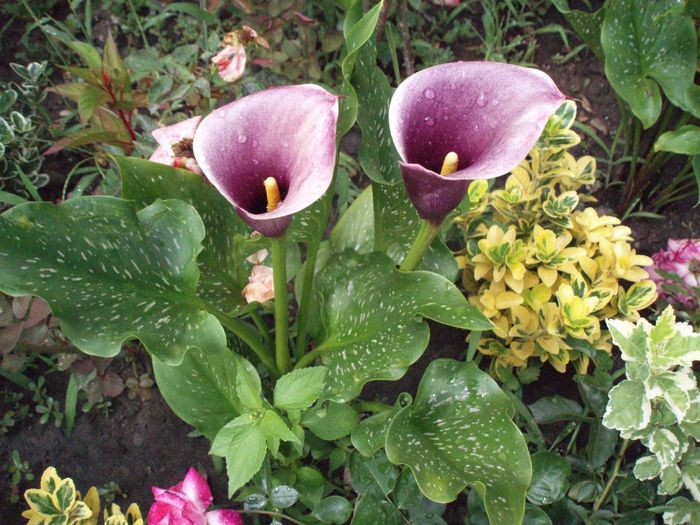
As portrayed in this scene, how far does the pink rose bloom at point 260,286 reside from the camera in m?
1.00

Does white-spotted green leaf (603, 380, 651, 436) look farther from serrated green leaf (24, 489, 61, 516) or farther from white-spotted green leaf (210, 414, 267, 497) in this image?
serrated green leaf (24, 489, 61, 516)

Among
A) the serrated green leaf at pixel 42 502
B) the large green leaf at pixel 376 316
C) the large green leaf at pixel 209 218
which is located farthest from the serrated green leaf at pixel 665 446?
the serrated green leaf at pixel 42 502

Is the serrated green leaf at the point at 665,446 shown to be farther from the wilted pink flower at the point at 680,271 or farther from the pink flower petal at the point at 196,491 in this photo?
the pink flower petal at the point at 196,491

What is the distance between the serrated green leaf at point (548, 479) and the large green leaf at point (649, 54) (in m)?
0.67

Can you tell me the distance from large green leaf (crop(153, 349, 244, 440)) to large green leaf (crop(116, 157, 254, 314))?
0.33 feet

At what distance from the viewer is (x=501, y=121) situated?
728 mm

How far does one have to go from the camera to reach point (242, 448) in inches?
31.4

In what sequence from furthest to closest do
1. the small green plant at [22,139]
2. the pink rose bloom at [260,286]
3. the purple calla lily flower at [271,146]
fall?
the small green plant at [22,139], the pink rose bloom at [260,286], the purple calla lily flower at [271,146]

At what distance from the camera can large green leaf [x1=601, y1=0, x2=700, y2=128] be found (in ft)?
3.93

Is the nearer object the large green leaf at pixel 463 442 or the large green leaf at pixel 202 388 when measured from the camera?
the large green leaf at pixel 463 442

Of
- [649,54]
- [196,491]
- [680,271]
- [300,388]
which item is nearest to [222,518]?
[196,491]

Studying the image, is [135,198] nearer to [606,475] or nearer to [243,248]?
[243,248]

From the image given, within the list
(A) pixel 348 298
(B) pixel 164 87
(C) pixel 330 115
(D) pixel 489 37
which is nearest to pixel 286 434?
(A) pixel 348 298

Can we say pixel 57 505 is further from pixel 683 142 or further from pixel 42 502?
pixel 683 142
